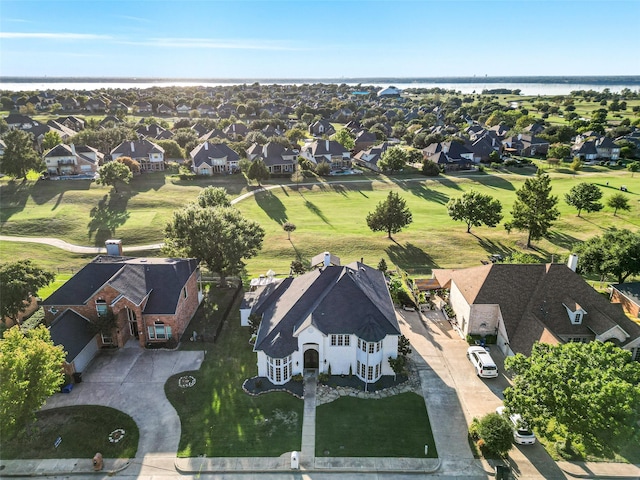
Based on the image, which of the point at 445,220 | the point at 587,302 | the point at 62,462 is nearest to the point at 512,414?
the point at 587,302

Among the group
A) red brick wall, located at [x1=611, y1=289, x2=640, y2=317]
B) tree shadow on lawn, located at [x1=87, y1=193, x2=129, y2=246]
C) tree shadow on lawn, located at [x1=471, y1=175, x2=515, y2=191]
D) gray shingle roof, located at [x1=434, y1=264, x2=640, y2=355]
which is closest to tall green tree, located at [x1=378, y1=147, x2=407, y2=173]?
tree shadow on lawn, located at [x1=471, y1=175, x2=515, y2=191]

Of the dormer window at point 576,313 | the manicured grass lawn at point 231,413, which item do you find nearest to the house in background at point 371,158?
the dormer window at point 576,313

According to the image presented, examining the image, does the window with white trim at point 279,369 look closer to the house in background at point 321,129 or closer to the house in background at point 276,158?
the house in background at point 276,158

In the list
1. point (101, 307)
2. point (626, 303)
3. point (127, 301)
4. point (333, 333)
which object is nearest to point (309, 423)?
point (333, 333)

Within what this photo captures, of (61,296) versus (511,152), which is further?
(511,152)

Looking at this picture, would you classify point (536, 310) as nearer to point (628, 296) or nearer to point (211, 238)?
point (628, 296)

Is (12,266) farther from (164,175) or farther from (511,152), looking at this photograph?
(511,152)
